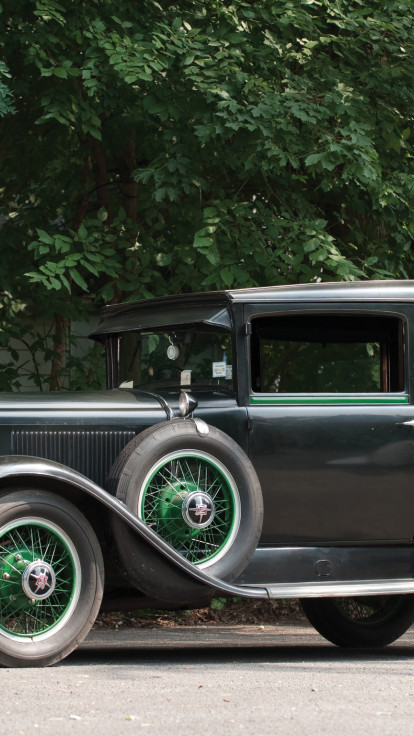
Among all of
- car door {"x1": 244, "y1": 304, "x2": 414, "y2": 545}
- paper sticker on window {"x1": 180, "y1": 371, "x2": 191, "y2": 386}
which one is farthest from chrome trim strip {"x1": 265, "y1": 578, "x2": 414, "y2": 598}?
paper sticker on window {"x1": 180, "y1": 371, "x2": 191, "y2": 386}

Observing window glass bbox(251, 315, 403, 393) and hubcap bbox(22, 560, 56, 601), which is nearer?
hubcap bbox(22, 560, 56, 601)

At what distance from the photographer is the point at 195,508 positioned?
6.09 meters

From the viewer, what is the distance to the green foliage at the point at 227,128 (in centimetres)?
893

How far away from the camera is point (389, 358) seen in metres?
7.05

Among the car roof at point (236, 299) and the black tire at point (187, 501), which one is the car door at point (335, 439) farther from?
the black tire at point (187, 501)

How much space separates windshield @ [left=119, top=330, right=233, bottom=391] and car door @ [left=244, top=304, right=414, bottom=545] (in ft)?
0.62

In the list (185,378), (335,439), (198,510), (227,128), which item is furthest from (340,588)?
(227,128)


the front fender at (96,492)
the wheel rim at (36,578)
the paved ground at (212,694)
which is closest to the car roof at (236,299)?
the front fender at (96,492)

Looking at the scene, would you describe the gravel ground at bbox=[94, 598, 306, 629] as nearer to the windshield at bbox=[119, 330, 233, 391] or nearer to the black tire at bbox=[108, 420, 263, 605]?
the windshield at bbox=[119, 330, 233, 391]

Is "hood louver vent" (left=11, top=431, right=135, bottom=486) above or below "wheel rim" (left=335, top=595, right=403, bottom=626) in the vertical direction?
above

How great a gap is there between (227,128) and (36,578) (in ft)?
14.2

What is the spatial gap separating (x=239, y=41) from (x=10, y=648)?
5280mm

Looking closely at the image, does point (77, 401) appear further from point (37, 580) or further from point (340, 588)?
point (340, 588)

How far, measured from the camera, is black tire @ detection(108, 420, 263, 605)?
Result: 6.02m
